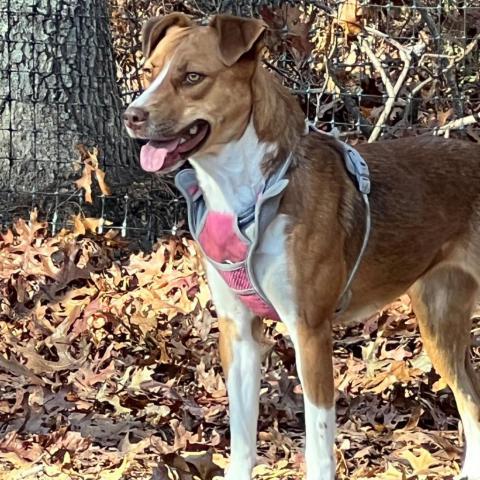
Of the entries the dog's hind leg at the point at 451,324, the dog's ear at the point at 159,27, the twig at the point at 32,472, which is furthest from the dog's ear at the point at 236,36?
the twig at the point at 32,472

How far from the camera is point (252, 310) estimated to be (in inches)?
191

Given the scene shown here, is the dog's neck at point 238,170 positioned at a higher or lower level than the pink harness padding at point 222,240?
higher

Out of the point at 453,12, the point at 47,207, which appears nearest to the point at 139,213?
the point at 47,207

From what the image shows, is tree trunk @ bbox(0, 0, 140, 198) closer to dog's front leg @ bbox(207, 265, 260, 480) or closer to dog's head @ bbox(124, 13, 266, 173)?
dog's front leg @ bbox(207, 265, 260, 480)

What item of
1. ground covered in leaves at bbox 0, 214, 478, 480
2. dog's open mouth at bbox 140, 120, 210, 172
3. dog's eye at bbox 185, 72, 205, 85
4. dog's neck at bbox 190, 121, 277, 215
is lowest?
ground covered in leaves at bbox 0, 214, 478, 480

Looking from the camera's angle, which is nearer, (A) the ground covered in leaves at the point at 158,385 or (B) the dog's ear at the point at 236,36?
(B) the dog's ear at the point at 236,36

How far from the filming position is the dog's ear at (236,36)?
14.9 ft

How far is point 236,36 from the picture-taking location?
457 centimetres

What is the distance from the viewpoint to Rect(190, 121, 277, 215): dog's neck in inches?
182

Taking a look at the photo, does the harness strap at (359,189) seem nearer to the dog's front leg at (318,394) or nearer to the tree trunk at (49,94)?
the dog's front leg at (318,394)

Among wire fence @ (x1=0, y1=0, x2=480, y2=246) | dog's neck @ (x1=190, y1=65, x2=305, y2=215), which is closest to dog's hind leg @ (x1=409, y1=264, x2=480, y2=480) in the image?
dog's neck @ (x1=190, y1=65, x2=305, y2=215)

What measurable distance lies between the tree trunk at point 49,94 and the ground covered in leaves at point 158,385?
0.86 meters

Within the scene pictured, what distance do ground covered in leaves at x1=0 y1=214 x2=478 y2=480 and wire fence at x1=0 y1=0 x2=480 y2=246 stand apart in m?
0.75

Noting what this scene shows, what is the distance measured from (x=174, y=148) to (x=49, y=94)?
12.9 ft
